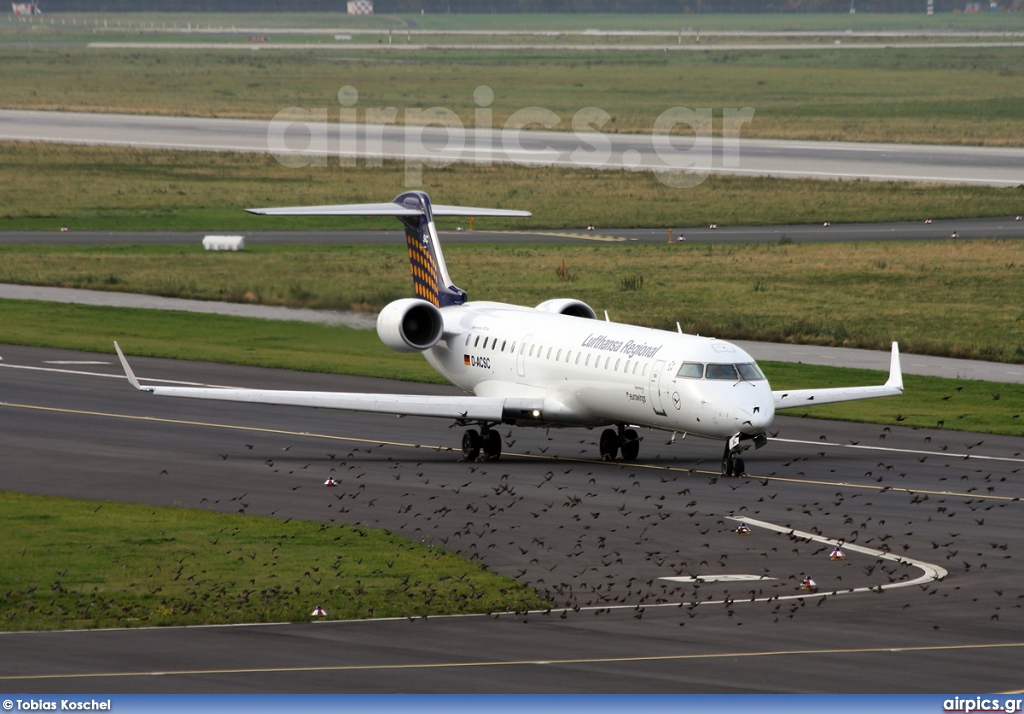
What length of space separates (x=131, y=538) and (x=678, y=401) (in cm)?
1257

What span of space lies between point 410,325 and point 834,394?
11066 millimetres

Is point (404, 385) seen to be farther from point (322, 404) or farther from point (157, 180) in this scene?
point (157, 180)

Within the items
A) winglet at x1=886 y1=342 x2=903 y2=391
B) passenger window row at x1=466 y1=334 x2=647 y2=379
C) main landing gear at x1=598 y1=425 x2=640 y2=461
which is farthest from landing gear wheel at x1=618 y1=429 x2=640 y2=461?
winglet at x1=886 y1=342 x2=903 y2=391

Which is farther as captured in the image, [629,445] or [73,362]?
[73,362]

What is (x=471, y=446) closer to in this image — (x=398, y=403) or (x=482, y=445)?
(x=482, y=445)

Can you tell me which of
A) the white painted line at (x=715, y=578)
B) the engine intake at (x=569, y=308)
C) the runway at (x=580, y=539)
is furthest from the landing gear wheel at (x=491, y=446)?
the white painted line at (x=715, y=578)

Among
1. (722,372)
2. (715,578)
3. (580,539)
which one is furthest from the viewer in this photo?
(722,372)

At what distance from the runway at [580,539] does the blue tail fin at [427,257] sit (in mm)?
3757

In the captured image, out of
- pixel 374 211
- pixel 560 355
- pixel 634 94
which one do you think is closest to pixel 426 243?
pixel 374 211

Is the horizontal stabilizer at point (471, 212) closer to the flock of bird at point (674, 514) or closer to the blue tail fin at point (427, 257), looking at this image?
the blue tail fin at point (427, 257)

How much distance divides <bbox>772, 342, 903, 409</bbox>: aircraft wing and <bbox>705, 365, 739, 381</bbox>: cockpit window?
3007 millimetres

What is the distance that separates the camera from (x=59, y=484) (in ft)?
113

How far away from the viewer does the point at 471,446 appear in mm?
38406

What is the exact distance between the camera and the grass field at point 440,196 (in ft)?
296
